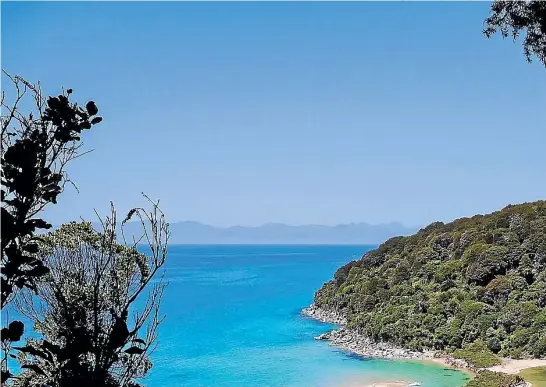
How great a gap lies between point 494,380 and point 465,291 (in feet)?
32.0

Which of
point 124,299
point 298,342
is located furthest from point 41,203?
point 298,342

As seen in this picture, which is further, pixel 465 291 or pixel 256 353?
pixel 256 353

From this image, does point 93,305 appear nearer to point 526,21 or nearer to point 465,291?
point 526,21

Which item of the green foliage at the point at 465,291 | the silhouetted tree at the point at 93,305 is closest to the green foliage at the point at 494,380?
the green foliage at the point at 465,291

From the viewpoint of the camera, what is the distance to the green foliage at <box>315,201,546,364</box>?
23344mm

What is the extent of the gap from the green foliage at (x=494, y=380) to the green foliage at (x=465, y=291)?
2662 millimetres

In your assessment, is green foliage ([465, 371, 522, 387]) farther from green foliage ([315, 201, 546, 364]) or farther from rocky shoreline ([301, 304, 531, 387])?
green foliage ([315, 201, 546, 364])

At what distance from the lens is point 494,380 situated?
18031 millimetres

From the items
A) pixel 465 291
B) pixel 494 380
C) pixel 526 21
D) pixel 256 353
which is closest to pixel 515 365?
pixel 494 380

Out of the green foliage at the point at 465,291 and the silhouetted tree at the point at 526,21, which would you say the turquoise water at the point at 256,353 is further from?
the silhouetted tree at the point at 526,21

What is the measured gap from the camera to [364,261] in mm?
38250

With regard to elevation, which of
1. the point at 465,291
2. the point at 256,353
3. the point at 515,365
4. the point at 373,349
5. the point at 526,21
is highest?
the point at 526,21

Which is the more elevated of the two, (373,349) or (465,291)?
(465,291)

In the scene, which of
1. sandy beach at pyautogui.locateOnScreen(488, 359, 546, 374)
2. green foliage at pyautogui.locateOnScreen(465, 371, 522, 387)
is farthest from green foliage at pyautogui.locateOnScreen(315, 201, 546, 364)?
green foliage at pyautogui.locateOnScreen(465, 371, 522, 387)
